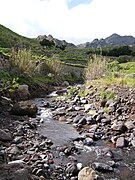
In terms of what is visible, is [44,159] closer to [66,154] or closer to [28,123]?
[66,154]

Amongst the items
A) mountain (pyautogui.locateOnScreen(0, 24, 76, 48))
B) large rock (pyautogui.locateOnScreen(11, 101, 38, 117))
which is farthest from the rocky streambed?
mountain (pyautogui.locateOnScreen(0, 24, 76, 48))

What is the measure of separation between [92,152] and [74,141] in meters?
1.15

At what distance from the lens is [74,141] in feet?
35.1

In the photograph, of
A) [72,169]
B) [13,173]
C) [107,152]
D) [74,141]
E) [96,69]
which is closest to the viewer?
[13,173]

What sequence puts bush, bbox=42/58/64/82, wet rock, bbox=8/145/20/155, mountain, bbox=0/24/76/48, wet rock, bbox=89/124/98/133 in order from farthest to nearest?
1. mountain, bbox=0/24/76/48
2. bush, bbox=42/58/64/82
3. wet rock, bbox=89/124/98/133
4. wet rock, bbox=8/145/20/155

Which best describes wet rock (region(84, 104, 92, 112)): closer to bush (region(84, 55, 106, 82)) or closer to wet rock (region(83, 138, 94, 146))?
wet rock (region(83, 138, 94, 146))

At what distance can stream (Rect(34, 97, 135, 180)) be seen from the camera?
823 centimetres

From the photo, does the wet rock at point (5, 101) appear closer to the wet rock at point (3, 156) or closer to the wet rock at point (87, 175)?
the wet rock at point (3, 156)

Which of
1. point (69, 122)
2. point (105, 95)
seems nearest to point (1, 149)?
point (69, 122)

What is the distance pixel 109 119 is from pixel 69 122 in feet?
5.62

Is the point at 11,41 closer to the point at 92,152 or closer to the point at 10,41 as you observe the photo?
the point at 10,41

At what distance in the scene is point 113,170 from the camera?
8.30 m

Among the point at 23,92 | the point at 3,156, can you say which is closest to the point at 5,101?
the point at 23,92

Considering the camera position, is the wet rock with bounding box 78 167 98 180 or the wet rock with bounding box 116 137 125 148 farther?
the wet rock with bounding box 116 137 125 148
